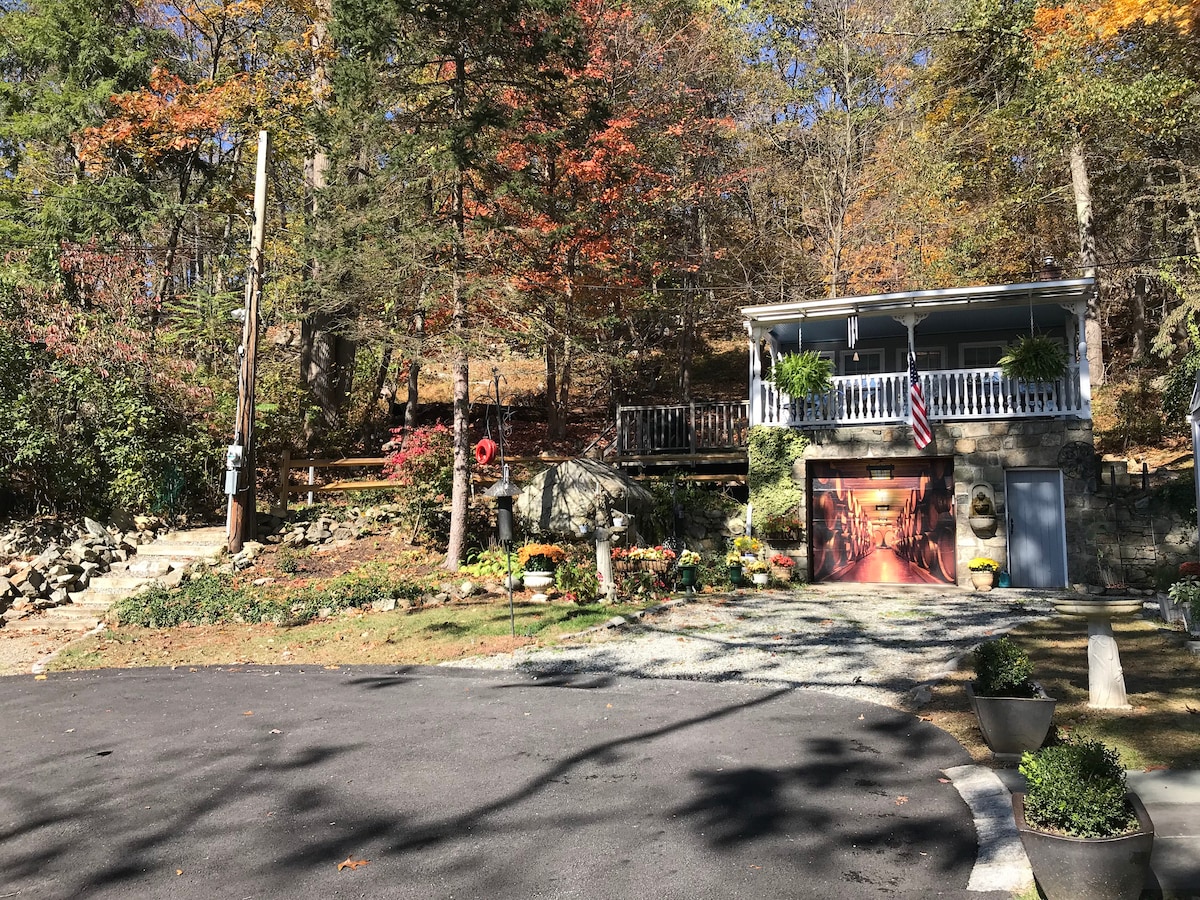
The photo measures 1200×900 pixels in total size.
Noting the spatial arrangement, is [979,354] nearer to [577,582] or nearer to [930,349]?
[930,349]

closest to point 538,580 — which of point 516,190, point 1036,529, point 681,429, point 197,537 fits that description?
point 516,190

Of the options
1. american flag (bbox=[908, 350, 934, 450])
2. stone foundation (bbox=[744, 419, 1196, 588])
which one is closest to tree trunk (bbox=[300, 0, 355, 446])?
stone foundation (bbox=[744, 419, 1196, 588])

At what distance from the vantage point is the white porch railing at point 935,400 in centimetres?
1648

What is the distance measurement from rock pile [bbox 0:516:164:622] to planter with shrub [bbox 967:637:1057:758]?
14.5m

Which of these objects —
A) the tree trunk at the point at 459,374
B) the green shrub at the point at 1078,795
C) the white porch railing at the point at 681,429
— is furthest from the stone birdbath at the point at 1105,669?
the white porch railing at the point at 681,429

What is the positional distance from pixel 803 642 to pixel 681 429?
1032 centimetres

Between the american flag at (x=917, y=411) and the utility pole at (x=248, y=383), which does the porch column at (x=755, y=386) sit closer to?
the american flag at (x=917, y=411)

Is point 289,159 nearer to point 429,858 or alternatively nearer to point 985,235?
point 985,235

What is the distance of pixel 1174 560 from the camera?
15.4 m

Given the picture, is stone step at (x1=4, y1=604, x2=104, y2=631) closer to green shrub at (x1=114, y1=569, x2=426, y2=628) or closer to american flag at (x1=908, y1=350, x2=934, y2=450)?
green shrub at (x1=114, y1=569, x2=426, y2=628)

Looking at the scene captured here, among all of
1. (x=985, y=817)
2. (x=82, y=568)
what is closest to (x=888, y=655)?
(x=985, y=817)

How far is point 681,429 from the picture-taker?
69.4 feet

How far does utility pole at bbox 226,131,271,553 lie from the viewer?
1688cm

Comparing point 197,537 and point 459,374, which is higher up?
point 459,374
